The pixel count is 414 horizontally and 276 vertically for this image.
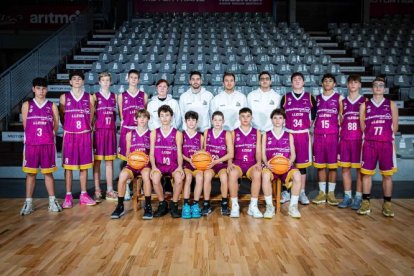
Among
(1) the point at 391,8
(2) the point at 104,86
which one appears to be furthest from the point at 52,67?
(1) the point at 391,8

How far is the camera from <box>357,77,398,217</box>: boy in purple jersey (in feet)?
13.1

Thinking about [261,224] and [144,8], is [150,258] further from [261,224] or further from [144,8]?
[144,8]

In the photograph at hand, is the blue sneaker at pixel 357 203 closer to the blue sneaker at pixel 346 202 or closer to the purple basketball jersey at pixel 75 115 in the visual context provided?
the blue sneaker at pixel 346 202

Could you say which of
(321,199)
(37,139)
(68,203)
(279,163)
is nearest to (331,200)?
(321,199)

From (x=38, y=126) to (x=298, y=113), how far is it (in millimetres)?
2739

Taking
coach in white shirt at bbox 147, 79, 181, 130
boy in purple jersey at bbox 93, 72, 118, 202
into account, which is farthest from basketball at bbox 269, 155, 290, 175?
boy in purple jersey at bbox 93, 72, 118, 202

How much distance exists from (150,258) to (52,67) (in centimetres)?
686

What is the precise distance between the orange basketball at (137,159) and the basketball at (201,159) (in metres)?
0.48

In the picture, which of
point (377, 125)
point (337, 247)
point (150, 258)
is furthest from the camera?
point (377, 125)

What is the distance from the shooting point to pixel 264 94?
4.55 meters

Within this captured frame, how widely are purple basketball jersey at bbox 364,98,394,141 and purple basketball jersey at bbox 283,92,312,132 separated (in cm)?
63

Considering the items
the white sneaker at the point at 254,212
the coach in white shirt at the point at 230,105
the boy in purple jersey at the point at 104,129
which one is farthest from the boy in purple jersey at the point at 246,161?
the boy in purple jersey at the point at 104,129

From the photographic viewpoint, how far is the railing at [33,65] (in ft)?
22.7

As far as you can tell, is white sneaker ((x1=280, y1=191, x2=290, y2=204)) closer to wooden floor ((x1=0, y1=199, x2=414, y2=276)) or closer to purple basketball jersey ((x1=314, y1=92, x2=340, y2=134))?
wooden floor ((x1=0, y1=199, x2=414, y2=276))
